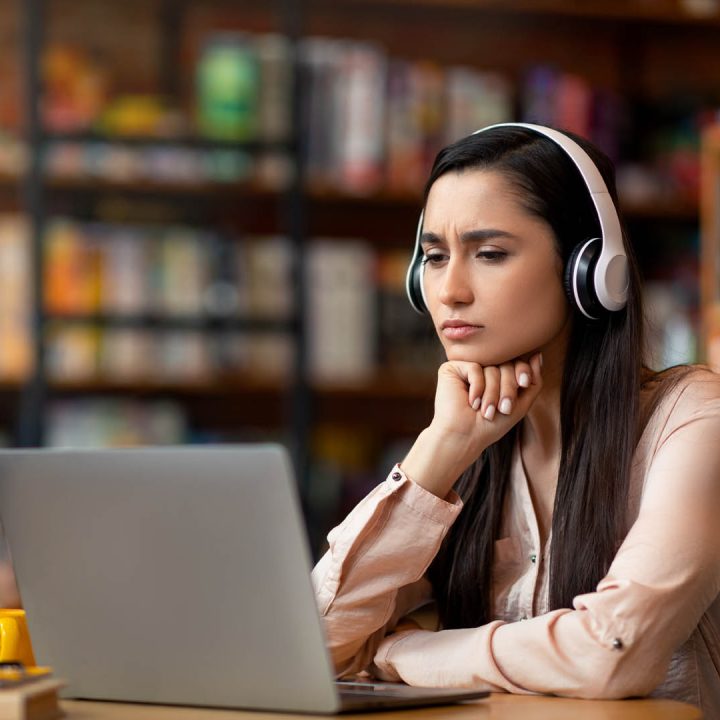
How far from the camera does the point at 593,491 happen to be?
54.0 inches

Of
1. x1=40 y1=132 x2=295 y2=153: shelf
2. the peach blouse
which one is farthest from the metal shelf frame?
the peach blouse

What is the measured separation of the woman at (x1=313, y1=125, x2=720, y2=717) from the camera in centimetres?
120

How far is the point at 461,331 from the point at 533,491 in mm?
215

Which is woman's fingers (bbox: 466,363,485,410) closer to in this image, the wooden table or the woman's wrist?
the woman's wrist

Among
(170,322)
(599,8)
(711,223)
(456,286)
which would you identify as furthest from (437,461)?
(599,8)

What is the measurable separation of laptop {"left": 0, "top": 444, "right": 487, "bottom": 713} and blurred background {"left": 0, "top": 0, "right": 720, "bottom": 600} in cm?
187

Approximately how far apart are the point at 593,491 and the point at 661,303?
2137 mm

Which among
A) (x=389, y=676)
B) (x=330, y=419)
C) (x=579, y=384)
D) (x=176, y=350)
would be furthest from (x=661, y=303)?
(x=389, y=676)

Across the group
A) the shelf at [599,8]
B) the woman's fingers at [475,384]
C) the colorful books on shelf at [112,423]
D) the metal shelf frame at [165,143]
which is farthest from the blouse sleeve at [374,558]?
the shelf at [599,8]

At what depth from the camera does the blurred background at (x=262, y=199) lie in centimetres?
306

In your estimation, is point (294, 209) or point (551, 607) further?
point (294, 209)

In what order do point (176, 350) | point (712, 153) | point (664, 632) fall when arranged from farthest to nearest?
point (176, 350) < point (712, 153) < point (664, 632)

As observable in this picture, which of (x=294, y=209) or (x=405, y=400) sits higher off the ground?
(x=294, y=209)

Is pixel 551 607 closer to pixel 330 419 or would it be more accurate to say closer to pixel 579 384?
pixel 579 384
